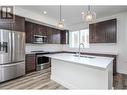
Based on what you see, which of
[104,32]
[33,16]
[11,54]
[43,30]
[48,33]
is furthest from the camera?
[48,33]

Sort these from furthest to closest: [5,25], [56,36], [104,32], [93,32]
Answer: [56,36] → [93,32] → [104,32] → [5,25]

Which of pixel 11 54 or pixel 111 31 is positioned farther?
pixel 111 31

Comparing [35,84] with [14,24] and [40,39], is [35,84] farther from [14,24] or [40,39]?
[40,39]

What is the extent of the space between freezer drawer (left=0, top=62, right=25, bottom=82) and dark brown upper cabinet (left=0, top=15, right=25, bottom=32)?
4.13 feet

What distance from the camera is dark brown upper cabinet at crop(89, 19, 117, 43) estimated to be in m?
4.34

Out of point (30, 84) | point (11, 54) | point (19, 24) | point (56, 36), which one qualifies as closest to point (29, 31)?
point (19, 24)

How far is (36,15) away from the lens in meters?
4.48

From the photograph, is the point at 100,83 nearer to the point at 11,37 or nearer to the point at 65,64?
the point at 65,64

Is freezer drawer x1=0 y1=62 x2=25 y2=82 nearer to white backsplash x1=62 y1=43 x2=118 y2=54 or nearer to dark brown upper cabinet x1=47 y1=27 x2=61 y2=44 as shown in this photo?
dark brown upper cabinet x1=47 y1=27 x2=61 y2=44

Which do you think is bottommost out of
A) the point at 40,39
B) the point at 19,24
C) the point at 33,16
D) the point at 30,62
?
the point at 30,62

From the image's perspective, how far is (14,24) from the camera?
3564 millimetres

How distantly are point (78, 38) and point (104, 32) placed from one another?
2.05 metres

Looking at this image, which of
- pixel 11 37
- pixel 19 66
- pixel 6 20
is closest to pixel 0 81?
pixel 19 66

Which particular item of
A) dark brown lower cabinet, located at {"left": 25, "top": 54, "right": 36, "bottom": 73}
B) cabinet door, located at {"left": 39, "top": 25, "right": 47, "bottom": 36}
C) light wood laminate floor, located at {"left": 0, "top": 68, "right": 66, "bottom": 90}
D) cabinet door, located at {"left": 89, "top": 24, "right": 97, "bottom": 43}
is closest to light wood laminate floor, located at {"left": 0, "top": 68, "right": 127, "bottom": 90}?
light wood laminate floor, located at {"left": 0, "top": 68, "right": 66, "bottom": 90}
